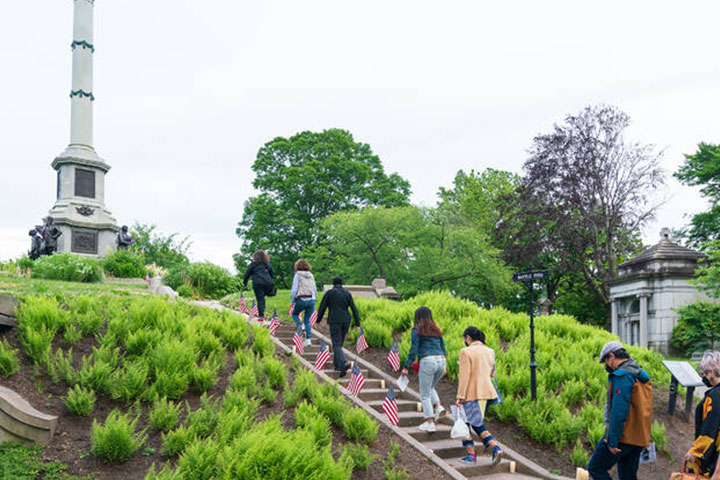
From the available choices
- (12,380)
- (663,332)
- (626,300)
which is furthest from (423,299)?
(626,300)

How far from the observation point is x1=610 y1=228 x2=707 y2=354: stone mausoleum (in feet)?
87.4

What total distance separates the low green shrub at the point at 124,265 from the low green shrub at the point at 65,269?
267 centimetres

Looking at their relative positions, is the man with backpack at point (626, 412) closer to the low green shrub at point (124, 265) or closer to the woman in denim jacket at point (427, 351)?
the woman in denim jacket at point (427, 351)

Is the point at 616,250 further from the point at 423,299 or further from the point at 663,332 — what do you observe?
the point at 423,299

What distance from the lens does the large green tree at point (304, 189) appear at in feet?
124

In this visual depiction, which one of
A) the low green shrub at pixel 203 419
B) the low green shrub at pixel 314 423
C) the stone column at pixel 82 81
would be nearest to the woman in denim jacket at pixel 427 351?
the low green shrub at pixel 314 423

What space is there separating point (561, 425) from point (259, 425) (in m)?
5.26

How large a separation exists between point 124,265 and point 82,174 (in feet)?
24.0

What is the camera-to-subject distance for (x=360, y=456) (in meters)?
7.29

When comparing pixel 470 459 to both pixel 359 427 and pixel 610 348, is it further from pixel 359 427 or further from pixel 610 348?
pixel 610 348

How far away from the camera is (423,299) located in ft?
52.5

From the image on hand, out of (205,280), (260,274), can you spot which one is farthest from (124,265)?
(260,274)

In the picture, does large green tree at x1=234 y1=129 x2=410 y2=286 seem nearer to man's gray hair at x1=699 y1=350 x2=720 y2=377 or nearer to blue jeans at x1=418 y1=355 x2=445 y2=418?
blue jeans at x1=418 y1=355 x2=445 y2=418

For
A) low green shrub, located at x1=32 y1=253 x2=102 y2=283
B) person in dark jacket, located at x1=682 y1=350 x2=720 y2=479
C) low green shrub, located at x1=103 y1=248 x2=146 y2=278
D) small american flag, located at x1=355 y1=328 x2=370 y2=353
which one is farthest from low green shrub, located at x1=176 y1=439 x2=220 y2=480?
low green shrub, located at x1=103 y1=248 x2=146 y2=278
